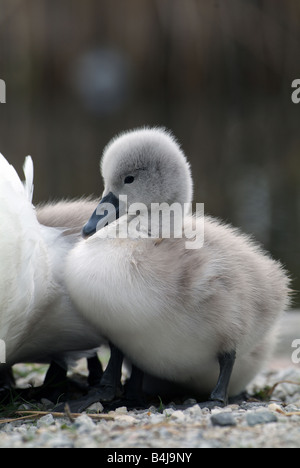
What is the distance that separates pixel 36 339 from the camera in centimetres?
371

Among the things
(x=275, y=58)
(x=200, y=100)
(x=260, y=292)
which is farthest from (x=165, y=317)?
(x=200, y=100)

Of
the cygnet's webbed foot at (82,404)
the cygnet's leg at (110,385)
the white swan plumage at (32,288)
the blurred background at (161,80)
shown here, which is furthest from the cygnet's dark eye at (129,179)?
the blurred background at (161,80)

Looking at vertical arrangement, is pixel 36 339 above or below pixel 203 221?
below

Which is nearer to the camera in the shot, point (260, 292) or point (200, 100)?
point (260, 292)

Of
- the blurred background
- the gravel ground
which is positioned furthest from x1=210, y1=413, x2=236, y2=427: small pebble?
the blurred background

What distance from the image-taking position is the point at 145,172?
3.64 meters

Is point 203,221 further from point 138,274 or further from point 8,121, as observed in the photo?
point 8,121

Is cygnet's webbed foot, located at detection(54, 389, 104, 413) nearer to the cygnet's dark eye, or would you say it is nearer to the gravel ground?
the gravel ground

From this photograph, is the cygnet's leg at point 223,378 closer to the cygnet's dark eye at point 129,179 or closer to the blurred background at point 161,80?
the cygnet's dark eye at point 129,179

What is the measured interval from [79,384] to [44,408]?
1.69 ft

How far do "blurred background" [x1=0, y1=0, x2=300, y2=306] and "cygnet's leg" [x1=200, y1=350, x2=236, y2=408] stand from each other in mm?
7231

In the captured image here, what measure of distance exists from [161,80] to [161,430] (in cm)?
1478
